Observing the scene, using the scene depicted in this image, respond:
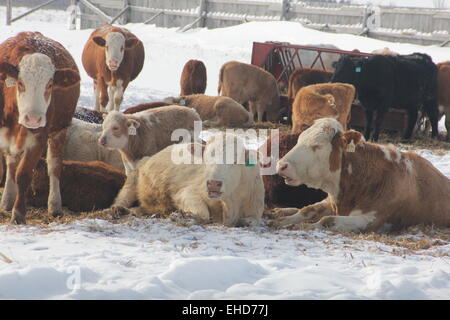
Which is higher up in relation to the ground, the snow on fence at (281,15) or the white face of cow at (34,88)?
the snow on fence at (281,15)

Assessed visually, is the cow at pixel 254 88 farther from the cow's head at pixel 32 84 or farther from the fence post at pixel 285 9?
the fence post at pixel 285 9

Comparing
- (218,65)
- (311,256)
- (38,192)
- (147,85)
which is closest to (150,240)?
(311,256)

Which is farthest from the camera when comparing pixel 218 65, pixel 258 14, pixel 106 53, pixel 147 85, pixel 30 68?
pixel 258 14

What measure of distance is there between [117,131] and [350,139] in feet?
9.58

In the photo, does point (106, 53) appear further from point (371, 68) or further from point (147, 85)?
point (147, 85)

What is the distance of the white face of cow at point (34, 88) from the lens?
657 cm

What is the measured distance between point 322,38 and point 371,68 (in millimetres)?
11996

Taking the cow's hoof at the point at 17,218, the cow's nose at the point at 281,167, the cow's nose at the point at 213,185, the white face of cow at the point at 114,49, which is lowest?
the cow's hoof at the point at 17,218

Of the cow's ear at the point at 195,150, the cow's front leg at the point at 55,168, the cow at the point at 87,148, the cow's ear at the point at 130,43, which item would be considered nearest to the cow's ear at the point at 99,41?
the cow's ear at the point at 130,43

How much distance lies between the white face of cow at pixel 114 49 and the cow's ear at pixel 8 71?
6.78m

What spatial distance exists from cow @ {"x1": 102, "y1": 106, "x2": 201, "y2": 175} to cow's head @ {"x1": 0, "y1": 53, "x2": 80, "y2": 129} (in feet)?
6.02

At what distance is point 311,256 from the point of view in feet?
18.7

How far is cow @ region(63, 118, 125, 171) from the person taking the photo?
956cm

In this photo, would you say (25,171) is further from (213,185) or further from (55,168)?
(213,185)
